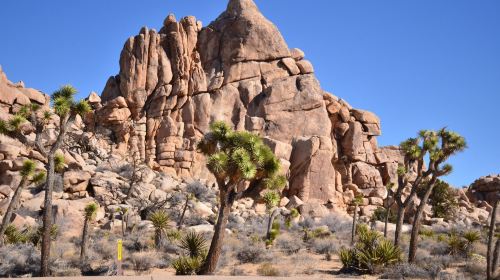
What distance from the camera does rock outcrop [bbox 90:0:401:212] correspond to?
41875mm

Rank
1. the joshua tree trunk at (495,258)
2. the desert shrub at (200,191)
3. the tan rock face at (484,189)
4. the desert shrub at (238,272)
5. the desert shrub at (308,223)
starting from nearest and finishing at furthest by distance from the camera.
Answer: the joshua tree trunk at (495,258) < the desert shrub at (238,272) < the desert shrub at (308,223) < the desert shrub at (200,191) < the tan rock face at (484,189)

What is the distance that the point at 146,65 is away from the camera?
4606 centimetres

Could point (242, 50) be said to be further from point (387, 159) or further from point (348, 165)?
point (387, 159)

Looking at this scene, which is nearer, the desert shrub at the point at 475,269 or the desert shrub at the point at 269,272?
the desert shrub at the point at 269,272

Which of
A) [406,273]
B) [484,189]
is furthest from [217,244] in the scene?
[484,189]

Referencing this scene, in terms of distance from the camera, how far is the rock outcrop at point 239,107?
4188 cm

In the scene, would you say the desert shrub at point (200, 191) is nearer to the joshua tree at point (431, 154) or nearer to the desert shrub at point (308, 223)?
the desert shrub at point (308, 223)

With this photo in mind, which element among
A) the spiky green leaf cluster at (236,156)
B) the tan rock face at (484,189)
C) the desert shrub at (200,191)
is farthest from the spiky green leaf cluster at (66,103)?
the tan rock face at (484,189)

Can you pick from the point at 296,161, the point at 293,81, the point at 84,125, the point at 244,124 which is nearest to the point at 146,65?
the point at 84,125

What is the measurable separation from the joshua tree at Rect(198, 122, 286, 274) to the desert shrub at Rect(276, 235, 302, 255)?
6069mm

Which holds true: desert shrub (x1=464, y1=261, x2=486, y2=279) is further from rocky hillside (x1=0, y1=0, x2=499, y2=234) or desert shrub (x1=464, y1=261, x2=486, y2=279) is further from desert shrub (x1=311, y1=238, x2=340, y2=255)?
rocky hillside (x1=0, y1=0, x2=499, y2=234)

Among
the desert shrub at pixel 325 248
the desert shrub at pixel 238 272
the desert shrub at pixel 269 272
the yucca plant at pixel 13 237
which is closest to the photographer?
the desert shrub at pixel 269 272

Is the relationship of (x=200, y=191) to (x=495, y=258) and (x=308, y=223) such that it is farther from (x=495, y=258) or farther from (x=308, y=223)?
(x=495, y=258)

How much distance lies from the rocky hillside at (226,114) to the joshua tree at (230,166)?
799 inches
